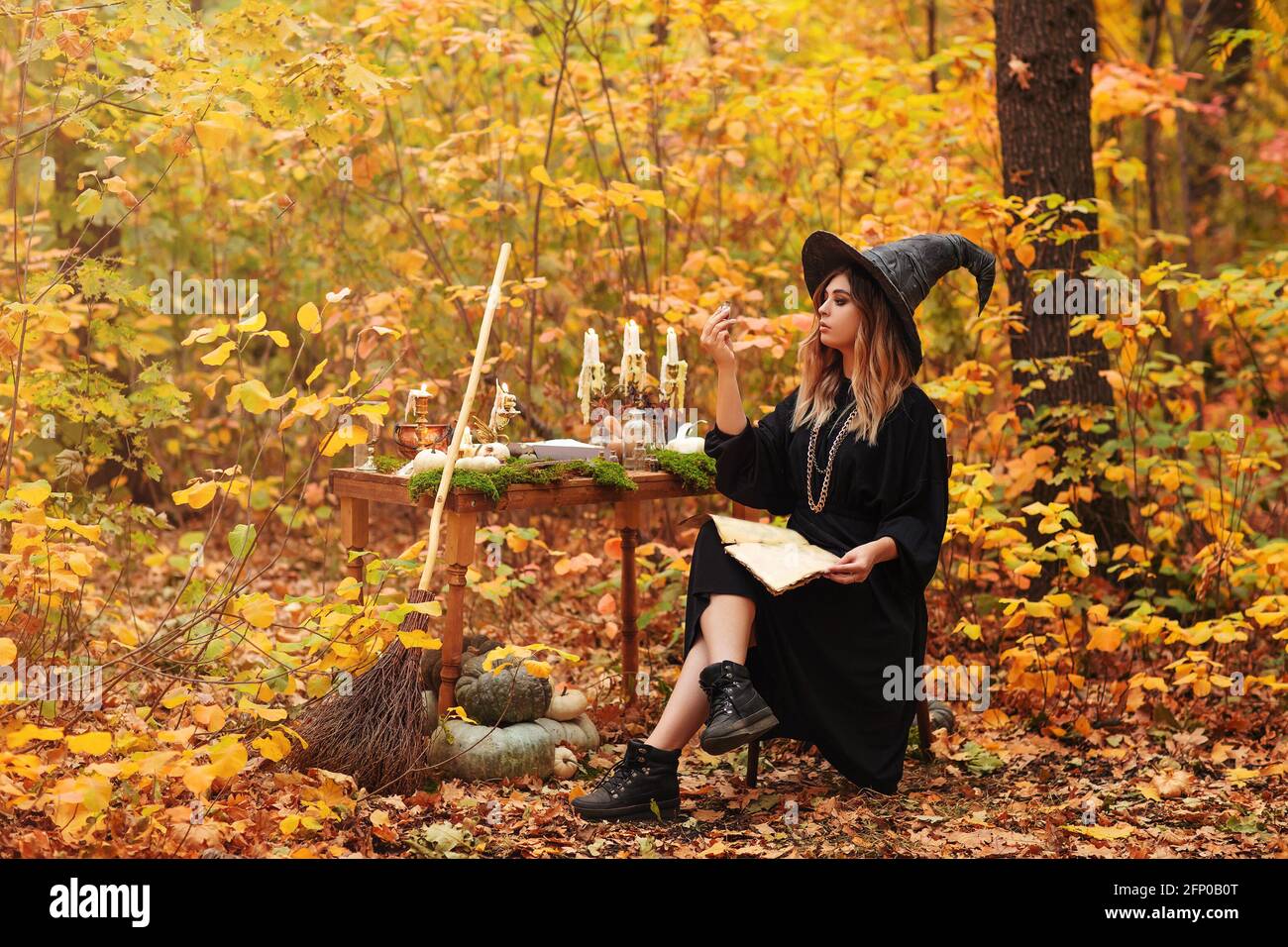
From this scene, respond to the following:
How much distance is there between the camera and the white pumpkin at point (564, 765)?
400 centimetres

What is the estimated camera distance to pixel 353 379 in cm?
321

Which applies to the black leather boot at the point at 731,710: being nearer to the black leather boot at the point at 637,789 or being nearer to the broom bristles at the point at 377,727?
the black leather boot at the point at 637,789

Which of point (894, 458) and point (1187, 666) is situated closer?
point (894, 458)

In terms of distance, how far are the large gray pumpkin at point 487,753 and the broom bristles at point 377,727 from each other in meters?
0.13

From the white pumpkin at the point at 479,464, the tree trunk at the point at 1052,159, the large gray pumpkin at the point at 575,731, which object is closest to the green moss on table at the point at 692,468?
the white pumpkin at the point at 479,464

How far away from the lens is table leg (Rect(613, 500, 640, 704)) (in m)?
4.47

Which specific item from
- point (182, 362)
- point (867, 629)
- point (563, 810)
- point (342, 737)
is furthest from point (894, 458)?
point (182, 362)

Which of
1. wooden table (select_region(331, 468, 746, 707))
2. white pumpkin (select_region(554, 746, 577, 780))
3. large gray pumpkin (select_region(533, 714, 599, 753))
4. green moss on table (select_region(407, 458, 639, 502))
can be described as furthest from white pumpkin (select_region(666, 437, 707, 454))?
white pumpkin (select_region(554, 746, 577, 780))

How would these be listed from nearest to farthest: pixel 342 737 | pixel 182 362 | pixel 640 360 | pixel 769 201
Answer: pixel 342 737, pixel 640 360, pixel 769 201, pixel 182 362

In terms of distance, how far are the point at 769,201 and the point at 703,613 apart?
343 centimetres

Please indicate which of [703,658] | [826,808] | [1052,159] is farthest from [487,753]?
[1052,159]

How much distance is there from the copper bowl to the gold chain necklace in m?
1.16

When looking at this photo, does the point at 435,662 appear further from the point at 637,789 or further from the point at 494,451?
the point at 637,789
